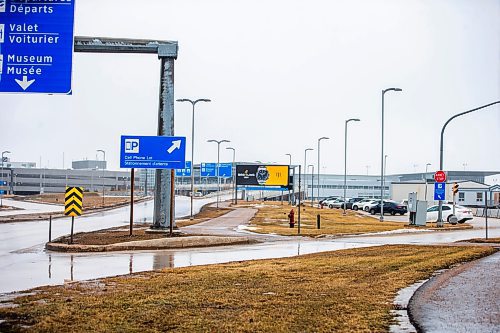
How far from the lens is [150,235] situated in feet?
94.3

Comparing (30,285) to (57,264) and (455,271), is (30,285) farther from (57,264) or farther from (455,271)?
(455,271)

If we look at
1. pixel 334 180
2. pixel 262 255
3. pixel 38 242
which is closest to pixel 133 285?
pixel 262 255

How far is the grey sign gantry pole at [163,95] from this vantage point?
27.2 m

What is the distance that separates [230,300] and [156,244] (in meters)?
14.3

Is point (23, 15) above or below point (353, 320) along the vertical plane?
above

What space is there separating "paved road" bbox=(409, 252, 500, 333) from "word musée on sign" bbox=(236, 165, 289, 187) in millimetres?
68189

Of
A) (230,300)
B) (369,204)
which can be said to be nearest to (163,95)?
(230,300)

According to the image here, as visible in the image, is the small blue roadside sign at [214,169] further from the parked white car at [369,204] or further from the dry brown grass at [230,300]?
the dry brown grass at [230,300]

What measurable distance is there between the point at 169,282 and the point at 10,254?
10.2 m

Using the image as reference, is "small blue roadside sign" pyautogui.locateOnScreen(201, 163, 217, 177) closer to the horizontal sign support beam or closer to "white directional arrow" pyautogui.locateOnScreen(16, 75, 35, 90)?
the horizontal sign support beam

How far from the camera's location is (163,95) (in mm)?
29219

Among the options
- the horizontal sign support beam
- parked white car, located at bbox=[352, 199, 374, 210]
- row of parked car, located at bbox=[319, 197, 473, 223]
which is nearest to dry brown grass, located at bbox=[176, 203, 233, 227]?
row of parked car, located at bbox=[319, 197, 473, 223]

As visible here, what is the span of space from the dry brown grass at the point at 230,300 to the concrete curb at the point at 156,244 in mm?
7761

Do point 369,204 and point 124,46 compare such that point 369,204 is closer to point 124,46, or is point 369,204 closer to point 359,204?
point 359,204
